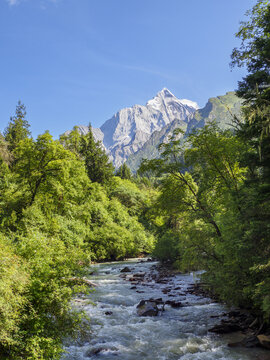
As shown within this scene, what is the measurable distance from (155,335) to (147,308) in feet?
9.20

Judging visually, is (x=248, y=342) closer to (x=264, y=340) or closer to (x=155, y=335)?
(x=264, y=340)

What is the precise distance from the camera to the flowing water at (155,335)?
7.94 meters

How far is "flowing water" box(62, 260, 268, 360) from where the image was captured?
7938 mm

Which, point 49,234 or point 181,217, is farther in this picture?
point 49,234

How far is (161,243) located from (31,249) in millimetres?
23784

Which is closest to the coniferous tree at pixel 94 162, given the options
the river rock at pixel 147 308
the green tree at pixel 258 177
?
the river rock at pixel 147 308

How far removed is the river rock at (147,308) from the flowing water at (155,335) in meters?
0.29

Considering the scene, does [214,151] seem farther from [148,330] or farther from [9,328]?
[9,328]

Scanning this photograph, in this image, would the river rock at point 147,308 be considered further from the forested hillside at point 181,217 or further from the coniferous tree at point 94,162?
the coniferous tree at point 94,162

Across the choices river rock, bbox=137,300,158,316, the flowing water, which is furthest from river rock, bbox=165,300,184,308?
river rock, bbox=137,300,158,316

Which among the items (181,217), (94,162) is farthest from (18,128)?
(181,217)

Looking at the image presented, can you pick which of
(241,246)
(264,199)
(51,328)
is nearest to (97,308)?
(51,328)

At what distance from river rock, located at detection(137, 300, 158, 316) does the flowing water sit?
0.96ft

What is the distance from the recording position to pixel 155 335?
9.68 metres
